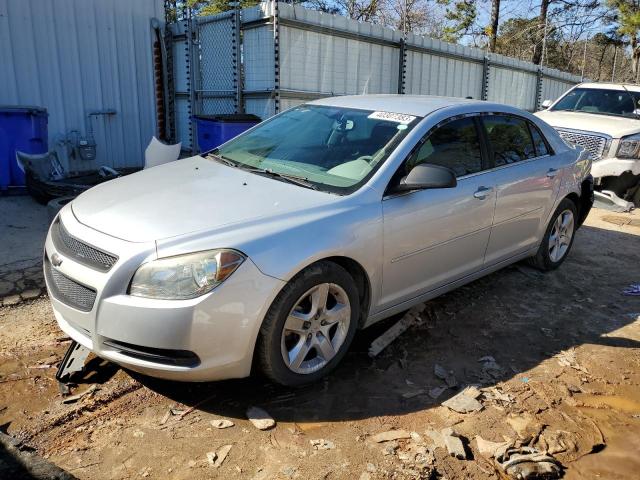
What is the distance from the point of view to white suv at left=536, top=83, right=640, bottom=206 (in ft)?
27.8

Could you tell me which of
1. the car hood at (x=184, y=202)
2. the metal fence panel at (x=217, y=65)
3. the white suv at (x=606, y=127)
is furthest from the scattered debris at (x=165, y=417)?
the white suv at (x=606, y=127)

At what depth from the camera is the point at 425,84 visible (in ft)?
Result: 38.9

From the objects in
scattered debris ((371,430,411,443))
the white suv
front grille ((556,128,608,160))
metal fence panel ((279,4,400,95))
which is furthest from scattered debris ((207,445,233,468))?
front grille ((556,128,608,160))

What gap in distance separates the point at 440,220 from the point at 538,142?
1862 millimetres

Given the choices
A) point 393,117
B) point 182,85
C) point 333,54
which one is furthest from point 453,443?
point 182,85

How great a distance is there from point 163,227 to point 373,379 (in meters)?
1.57

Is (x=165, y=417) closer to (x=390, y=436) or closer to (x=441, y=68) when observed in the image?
(x=390, y=436)

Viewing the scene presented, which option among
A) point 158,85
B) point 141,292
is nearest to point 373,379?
point 141,292

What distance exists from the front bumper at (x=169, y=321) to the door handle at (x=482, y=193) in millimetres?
1898

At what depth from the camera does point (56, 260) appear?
303cm

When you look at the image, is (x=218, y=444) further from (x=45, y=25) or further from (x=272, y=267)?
(x=45, y=25)

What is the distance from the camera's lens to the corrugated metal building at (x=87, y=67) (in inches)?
304

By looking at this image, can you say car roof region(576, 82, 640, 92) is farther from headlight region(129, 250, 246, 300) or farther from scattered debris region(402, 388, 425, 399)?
headlight region(129, 250, 246, 300)

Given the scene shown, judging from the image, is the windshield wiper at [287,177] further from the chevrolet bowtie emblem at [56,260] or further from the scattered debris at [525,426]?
the scattered debris at [525,426]
